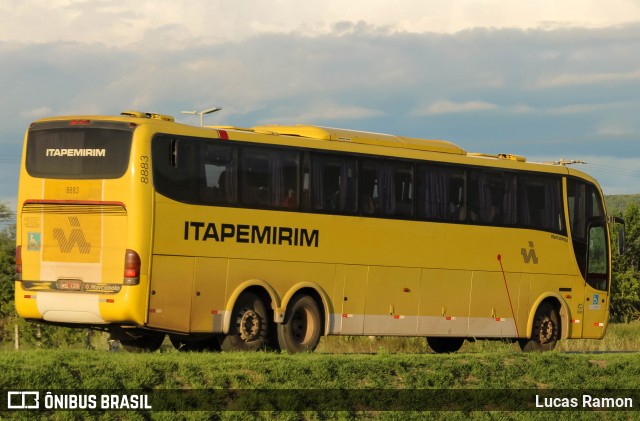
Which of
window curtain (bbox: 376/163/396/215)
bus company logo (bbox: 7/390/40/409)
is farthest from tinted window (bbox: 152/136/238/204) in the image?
bus company logo (bbox: 7/390/40/409)

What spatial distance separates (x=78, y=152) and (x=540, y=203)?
1030cm

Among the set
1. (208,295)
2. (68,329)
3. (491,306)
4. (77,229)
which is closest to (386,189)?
(491,306)

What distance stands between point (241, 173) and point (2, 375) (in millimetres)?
7044

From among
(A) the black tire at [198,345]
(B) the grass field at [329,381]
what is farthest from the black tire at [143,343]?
(B) the grass field at [329,381]

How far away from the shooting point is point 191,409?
14.9 m

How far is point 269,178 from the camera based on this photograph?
21.2 meters

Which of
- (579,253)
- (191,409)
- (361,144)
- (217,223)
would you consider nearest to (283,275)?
(217,223)

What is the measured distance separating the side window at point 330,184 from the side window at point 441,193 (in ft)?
5.70

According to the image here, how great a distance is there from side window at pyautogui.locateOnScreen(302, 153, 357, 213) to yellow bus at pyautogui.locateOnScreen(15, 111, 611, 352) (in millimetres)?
28

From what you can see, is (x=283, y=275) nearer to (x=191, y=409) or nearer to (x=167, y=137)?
(x=167, y=137)

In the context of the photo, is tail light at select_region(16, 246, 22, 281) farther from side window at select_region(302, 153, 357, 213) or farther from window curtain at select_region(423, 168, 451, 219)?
window curtain at select_region(423, 168, 451, 219)

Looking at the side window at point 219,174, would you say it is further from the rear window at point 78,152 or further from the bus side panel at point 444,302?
the bus side panel at point 444,302

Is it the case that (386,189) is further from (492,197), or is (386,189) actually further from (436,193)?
(492,197)

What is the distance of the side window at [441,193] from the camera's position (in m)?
23.9
